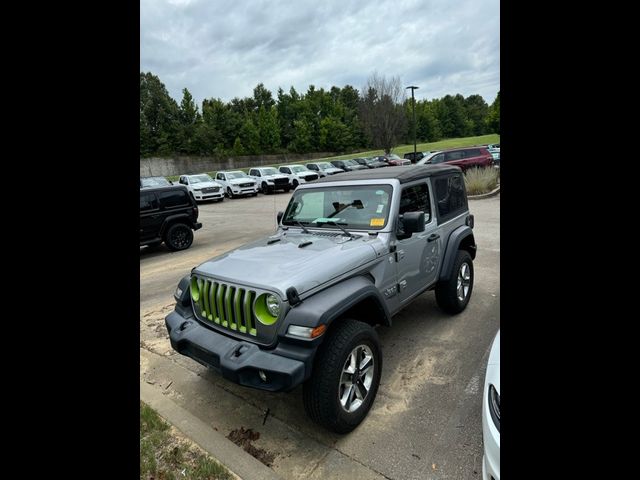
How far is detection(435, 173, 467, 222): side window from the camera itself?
4.53 metres

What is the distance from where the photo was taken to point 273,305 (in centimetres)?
266

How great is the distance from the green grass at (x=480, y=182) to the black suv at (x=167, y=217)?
1078cm

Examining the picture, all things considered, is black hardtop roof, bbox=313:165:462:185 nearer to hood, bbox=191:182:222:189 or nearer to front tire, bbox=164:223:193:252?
front tire, bbox=164:223:193:252

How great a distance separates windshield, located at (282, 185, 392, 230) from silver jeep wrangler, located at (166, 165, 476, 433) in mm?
11

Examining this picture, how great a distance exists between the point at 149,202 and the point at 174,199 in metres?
0.62

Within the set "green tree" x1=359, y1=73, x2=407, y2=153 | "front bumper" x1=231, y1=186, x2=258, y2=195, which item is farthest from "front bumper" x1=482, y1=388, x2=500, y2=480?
"green tree" x1=359, y1=73, x2=407, y2=153

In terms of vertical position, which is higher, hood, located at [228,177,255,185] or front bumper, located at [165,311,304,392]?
hood, located at [228,177,255,185]

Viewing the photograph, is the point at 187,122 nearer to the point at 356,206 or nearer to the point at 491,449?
the point at 356,206

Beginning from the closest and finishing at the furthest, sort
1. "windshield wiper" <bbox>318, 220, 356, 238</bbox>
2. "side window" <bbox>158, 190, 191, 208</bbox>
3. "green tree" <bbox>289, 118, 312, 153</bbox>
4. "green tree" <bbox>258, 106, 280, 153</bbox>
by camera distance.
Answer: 1. "windshield wiper" <bbox>318, 220, 356, 238</bbox>
2. "side window" <bbox>158, 190, 191, 208</bbox>
3. "green tree" <bbox>258, 106, 280, 153</bbox>
4. "green tree" <bbox>289, 118, 312, 153</bbox>
